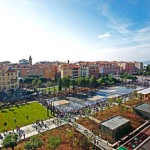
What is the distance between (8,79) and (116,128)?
41.1 meters

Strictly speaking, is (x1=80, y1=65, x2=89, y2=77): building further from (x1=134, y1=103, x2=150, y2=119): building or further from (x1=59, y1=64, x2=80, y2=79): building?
(x1=134, y1=103, x2=150, y2=119): building

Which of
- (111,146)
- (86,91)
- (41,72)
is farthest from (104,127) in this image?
(41,72)

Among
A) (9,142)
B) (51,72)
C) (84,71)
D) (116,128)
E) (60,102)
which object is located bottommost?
(60,102)

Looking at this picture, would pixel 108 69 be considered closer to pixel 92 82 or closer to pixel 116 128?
pixel 92 82

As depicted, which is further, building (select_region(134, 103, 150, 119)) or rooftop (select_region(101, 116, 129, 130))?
building (select_region(134, 103, 150, 119))

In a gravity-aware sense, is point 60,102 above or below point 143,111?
below

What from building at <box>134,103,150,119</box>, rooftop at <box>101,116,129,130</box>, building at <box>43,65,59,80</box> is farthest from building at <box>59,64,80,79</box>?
rooftop at <box>101,116,129,130</box>

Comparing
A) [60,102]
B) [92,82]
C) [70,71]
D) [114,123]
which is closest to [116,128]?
[114,123]

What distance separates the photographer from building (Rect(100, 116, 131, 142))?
26.6 meters

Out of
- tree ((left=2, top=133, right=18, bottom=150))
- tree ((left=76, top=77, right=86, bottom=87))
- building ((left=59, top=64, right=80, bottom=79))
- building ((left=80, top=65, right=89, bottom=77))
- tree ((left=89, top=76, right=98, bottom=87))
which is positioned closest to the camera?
tree ((left=2, top=133, right=18, bottom=150))

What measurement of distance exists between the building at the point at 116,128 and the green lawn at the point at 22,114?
1187cm

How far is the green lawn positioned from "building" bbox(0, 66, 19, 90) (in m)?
17.8

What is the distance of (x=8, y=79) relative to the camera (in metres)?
58.0

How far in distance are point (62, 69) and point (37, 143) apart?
5897 cm
